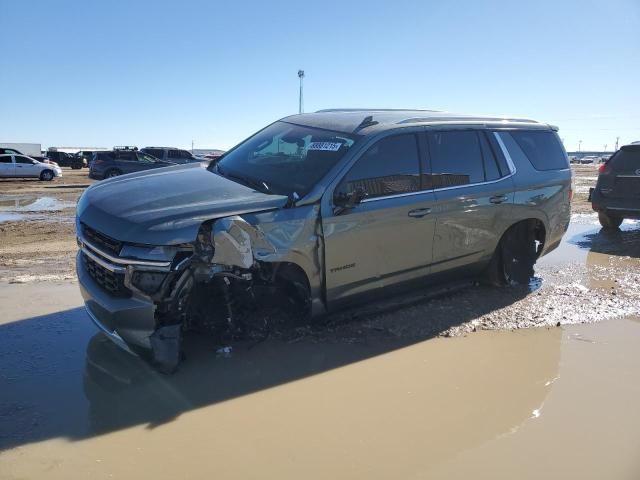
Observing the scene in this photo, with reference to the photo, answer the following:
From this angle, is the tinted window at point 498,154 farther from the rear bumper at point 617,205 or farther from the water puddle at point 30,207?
the water puddle at point 30,207

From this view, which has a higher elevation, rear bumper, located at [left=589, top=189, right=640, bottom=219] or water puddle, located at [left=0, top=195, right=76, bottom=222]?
rear bumper, located at [left=589, top=189, right=640, bottom=219]

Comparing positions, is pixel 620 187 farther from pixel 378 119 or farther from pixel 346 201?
pixel 346 201

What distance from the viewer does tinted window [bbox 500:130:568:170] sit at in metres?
5.79

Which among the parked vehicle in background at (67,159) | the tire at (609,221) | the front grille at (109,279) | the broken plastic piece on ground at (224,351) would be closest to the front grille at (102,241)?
the front grille at (109,279)

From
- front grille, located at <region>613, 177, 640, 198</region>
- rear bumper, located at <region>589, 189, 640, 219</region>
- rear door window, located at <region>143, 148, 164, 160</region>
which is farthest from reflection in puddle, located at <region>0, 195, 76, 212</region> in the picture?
front grille, located at <region>613, 177, 640, 198</region>

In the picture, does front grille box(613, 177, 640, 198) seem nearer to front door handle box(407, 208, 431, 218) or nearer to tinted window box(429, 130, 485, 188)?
tinted window box(429, 130, 485, 188)

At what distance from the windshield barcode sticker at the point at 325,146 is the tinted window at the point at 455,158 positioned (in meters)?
0.99

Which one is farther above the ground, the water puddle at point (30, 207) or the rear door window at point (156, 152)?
the rear door window at point (156, 152)

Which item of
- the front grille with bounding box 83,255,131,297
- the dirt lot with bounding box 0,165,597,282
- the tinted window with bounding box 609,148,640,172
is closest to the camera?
the front grille with bounding box 83,255,131,297

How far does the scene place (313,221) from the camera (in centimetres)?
390

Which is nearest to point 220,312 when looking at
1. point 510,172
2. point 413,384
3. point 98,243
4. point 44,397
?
point 98,243

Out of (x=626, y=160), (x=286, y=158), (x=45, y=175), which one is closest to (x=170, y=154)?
(x=45, y=175)

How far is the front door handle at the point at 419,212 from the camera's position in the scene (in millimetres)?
4512

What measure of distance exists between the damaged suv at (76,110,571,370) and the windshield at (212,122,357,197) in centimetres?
2
